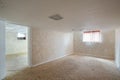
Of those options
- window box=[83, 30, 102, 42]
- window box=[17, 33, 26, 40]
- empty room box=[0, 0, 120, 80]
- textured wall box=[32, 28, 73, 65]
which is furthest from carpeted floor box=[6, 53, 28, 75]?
window box=[83, 30, 102, 42]

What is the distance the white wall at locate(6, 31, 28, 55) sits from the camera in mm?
6869

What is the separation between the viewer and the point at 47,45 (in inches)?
187

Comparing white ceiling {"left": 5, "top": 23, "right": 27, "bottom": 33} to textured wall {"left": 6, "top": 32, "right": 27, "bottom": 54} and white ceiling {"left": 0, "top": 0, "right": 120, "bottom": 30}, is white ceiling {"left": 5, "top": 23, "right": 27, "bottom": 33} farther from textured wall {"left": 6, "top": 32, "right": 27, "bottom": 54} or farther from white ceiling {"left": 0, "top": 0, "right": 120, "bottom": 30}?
white ceiling {"left": 0, "top": 0, "right": 120, "bottom": 30}

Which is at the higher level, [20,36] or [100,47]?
[20,36]

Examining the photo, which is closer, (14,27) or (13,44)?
(14,27)

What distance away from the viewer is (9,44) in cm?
694

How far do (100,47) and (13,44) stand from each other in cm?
711

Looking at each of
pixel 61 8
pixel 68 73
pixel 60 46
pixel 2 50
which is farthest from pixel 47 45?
pixel 61 8

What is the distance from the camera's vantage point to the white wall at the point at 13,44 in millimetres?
6869

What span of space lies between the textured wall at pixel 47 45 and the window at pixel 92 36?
5.25ft

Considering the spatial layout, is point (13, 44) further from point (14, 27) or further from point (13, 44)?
point (14, 27)

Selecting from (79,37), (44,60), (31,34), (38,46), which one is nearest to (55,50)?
(44,60)

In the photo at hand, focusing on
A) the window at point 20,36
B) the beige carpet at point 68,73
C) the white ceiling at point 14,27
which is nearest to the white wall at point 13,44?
the window at point 20,36

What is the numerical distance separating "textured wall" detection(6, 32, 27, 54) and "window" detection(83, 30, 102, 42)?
226 inches
